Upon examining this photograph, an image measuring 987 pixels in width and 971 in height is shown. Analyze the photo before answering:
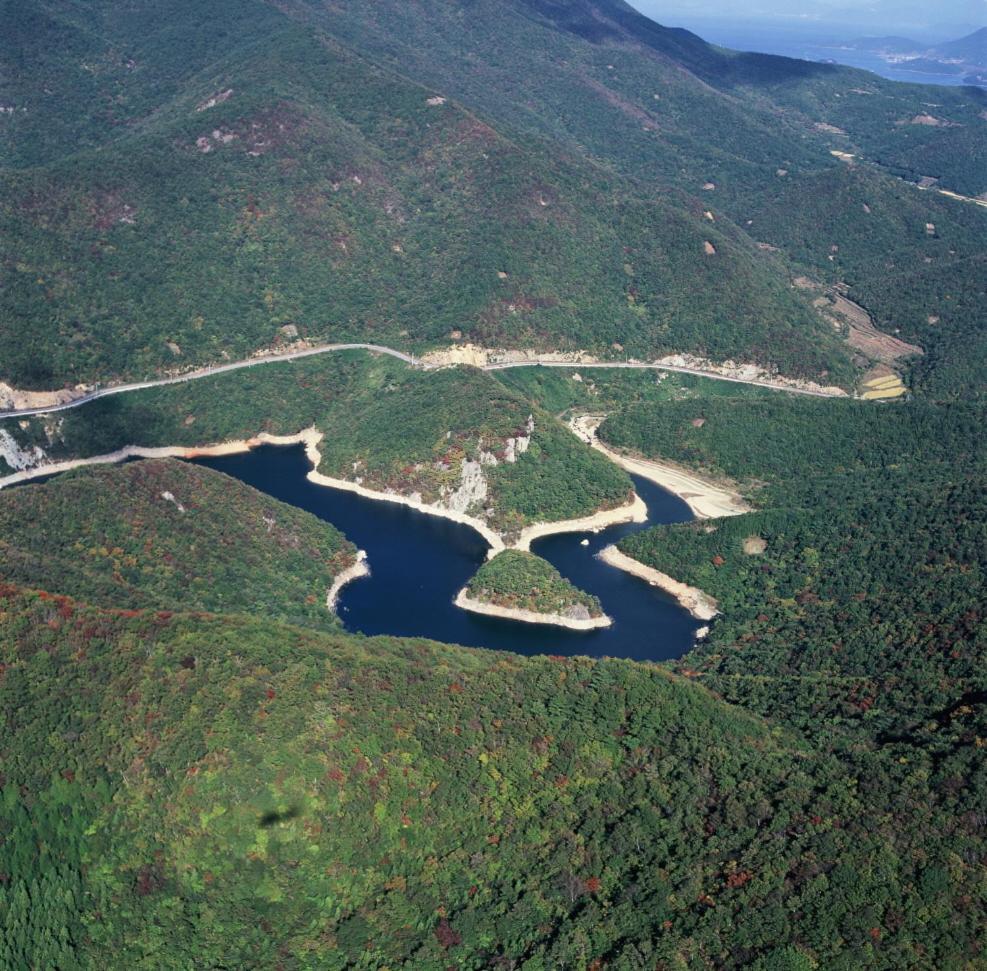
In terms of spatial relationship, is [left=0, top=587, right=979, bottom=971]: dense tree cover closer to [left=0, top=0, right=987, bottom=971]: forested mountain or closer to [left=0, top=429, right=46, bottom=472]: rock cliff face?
[left=0, top=0, right=987, bottom=971]: forested mountain

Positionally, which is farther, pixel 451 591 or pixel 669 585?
pixel 669 585

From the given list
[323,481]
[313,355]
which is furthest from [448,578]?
[313,355]

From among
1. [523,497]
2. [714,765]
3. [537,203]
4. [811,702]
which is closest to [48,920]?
[714,765]

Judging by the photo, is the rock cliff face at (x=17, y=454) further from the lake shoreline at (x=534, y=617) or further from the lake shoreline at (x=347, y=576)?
the lake shoreline at (x=534, y=617)

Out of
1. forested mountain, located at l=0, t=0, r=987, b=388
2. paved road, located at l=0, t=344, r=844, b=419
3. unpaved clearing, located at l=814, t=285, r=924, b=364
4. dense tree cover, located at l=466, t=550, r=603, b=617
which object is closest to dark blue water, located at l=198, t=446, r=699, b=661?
dense tree cover, located at l=466, t=550, r=603, b=617

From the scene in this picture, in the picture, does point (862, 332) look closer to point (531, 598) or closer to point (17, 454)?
point (531, 598)
